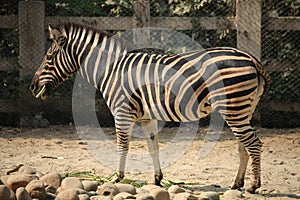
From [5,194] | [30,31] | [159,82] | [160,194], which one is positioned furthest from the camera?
A: [30,31]

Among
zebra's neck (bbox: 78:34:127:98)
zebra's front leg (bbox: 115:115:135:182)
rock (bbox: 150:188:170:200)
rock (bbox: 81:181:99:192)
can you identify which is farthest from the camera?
zebra's neck (bbox: 78:34:127:98)

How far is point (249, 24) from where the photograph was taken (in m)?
10.1

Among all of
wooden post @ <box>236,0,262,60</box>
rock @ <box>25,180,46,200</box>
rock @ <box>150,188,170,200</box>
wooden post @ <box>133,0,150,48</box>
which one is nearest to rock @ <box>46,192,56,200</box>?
rock @ <box>25,180,46,200</box>

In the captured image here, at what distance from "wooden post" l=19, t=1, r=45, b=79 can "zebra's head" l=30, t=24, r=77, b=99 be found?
8.94 ft

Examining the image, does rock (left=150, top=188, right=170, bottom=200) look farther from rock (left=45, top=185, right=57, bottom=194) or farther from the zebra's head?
the zebra's head

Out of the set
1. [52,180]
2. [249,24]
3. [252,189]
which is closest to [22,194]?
[52,180]

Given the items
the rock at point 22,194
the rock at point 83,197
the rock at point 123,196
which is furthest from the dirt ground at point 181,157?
the rock at point 22,194

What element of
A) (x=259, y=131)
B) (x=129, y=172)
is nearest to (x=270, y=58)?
(x=259, y=131)

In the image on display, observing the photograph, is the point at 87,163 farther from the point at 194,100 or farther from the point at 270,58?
the point at 270,58

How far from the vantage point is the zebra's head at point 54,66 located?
24.7 feet

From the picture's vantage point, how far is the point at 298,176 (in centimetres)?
742

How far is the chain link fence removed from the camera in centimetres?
1016

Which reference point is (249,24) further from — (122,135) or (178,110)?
(122,135)

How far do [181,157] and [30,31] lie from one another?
3608mm
